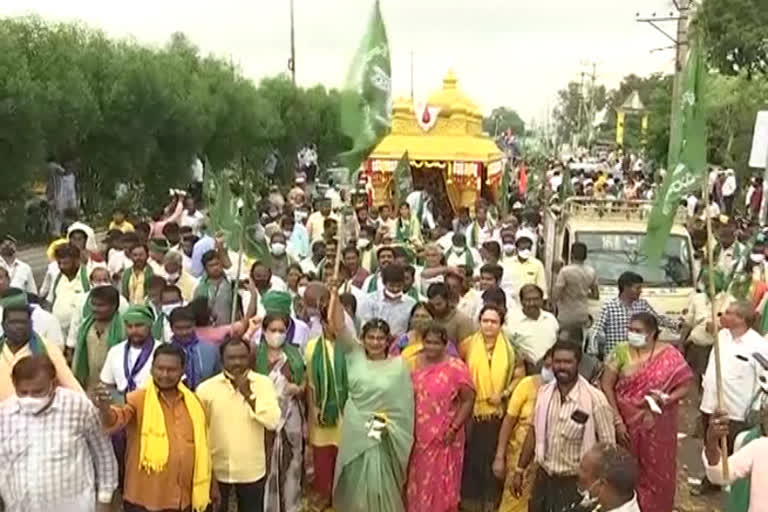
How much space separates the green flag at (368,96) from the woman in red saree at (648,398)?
6.00 ft

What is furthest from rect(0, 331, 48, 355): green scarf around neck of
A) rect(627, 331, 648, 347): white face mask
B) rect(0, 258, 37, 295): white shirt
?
rect(0, 258, 37, 295): white shirt

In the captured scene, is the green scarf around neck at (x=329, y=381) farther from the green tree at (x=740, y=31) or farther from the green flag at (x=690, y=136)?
the green tree at (x=740, y=31)

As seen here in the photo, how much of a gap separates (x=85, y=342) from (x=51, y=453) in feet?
5.96

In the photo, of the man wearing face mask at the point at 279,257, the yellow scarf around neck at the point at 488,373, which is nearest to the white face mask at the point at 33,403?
the yellow scarf around neck at the point at 488,373

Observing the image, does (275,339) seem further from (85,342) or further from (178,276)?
(178,276)

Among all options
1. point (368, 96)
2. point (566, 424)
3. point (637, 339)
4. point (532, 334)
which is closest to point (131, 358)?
point (368, 96)

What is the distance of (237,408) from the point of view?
20.0ft

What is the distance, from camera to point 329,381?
6887mm

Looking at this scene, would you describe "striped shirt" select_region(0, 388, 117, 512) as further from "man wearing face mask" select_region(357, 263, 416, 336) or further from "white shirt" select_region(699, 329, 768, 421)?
"white shirt" select_region(699, 329, 768, 421)

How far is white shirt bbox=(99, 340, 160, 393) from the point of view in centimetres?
629

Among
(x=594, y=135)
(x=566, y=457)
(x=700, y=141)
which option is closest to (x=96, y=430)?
(x=566, y=457)

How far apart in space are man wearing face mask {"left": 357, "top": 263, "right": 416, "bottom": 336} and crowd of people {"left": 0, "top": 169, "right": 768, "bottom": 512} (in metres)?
0.01

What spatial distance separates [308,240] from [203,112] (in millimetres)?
15980

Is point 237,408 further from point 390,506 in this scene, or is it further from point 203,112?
point 203,112
